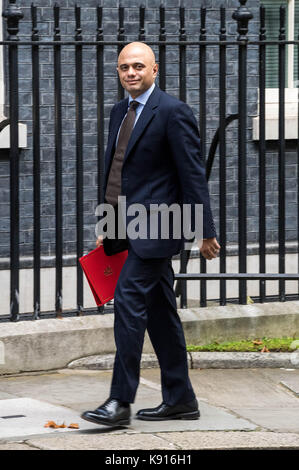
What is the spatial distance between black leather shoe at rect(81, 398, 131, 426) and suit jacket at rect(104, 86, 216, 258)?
76 cm

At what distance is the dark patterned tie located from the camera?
20.2 ft

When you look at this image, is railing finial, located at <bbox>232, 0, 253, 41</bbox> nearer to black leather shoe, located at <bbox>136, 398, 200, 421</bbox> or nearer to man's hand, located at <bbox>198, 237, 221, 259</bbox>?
man's hand, located at <bbox>198, 237, 221, 259</bbox>

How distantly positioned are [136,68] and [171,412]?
69.4 inches

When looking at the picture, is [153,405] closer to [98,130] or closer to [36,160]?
[36,160]

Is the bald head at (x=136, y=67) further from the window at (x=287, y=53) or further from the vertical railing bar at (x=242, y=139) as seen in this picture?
the window at (x=287, y=53)

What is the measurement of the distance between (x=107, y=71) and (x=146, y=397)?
340cm

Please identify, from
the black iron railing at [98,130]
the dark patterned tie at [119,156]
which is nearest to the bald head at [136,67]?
the dark patterned tie at [119,156]

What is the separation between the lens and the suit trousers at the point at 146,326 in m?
5.98

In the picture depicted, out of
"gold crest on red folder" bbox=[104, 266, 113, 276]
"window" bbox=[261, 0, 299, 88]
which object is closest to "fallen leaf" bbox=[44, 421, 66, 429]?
Answer: "gold crest on red folder" bbox=[104, 266, 113, 276]

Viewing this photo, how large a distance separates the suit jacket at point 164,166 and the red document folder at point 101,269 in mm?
324

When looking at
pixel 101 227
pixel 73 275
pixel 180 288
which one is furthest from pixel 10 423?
pixel 73 275

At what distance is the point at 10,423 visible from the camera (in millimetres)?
6031

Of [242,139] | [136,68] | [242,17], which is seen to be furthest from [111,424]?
[242,17]

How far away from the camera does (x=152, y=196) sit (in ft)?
19.8
